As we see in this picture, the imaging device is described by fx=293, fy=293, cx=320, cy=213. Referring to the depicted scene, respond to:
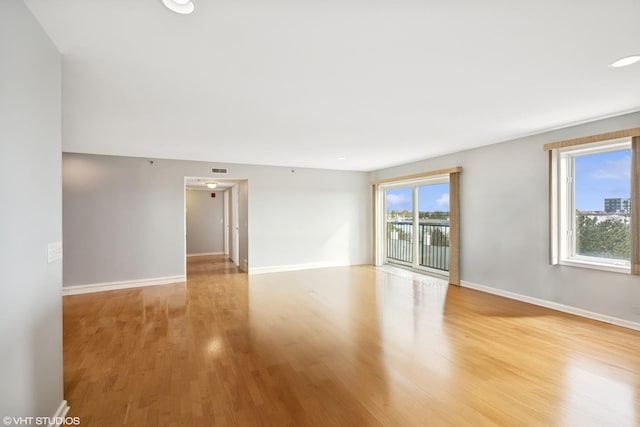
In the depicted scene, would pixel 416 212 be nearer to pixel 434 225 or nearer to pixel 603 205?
pixel 434 225

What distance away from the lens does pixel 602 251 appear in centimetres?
365

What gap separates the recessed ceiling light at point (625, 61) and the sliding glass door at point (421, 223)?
3605 mm

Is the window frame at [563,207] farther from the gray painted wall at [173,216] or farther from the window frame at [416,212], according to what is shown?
the gray painted wall at [173,216]

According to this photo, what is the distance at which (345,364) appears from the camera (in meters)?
2.55

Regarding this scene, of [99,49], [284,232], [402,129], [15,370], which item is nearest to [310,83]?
[99,49]

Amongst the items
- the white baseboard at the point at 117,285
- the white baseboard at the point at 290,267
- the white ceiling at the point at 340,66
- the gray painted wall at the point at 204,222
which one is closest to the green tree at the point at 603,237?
the white ceiling at the point at 340,66

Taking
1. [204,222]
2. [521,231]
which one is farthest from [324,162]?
[204,222]

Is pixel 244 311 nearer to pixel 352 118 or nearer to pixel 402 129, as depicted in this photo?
pixel 352 118

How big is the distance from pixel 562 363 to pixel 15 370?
378 cm

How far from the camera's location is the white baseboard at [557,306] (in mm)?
3330

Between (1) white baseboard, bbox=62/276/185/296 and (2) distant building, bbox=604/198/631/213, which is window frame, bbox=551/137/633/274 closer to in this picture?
(2) distant building, bbox=604/198/631/213

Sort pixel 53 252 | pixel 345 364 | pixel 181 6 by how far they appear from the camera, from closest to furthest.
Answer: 1. pixel 181 6
2. pixel 53 252
3. pixel 345 364

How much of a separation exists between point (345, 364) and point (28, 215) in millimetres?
2403

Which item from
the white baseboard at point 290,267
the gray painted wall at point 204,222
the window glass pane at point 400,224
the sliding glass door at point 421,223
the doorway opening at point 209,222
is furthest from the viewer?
the gray painted wall at point 204,222
